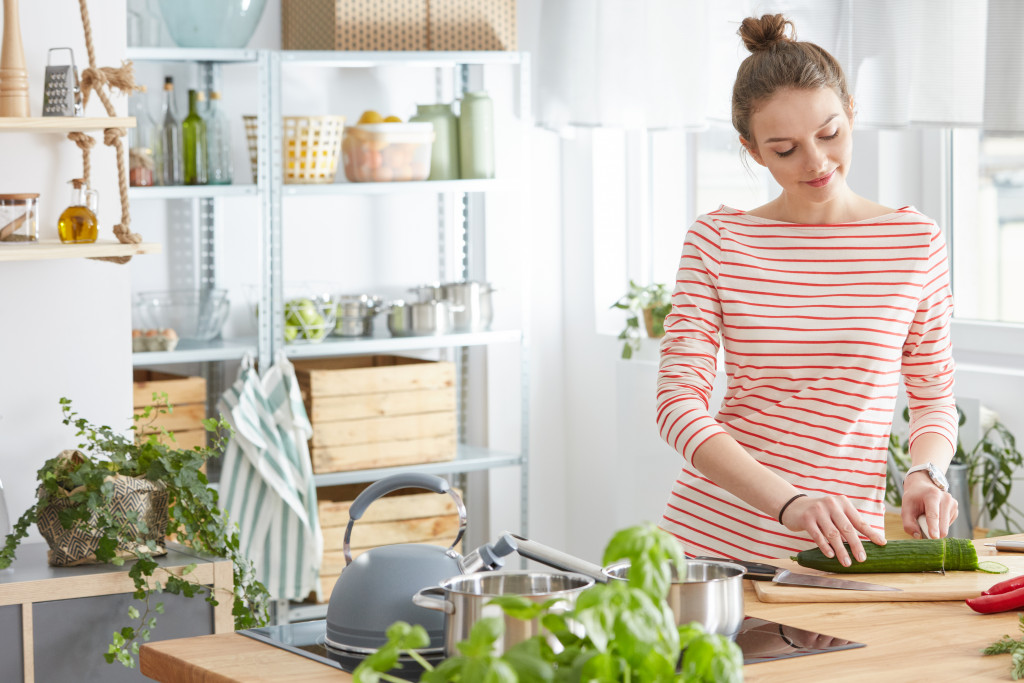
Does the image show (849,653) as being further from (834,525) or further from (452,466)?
(452,466)

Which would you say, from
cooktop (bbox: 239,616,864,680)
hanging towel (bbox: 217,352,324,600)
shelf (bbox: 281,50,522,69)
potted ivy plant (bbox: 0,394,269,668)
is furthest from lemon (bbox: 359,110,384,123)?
cooktop (bbox: 239,616,864,680)

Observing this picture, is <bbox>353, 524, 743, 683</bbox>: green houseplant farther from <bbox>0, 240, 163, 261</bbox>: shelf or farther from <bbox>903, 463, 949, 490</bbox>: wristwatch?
<bbox>0, 240, 163, 261</bbox>: shelf

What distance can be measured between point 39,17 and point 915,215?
5.82 feet

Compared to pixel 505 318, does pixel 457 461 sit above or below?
below

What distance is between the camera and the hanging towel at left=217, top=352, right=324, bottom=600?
3.57 metres

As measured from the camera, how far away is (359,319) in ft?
12.8

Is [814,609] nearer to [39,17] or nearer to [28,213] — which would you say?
[28,213]

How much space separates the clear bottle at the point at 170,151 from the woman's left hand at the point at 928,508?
8.07ft

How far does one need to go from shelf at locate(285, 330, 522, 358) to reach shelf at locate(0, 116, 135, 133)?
4.11 feet

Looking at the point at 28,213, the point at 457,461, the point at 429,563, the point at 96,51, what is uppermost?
the point at 96,51

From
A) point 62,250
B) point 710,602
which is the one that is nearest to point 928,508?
point 710,602

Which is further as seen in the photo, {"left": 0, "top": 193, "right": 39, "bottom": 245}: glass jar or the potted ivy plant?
{"left": 0, "top": 193, "right": 39, "bottom": 245}: glass jar

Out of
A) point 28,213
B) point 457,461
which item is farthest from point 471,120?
point 28,213

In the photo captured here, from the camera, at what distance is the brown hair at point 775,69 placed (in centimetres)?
171
